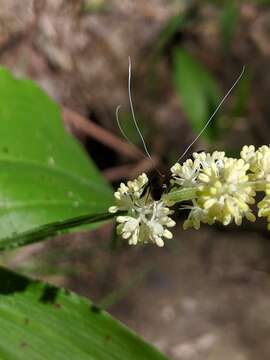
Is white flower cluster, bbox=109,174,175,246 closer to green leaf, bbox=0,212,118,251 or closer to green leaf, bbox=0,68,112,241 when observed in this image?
green leaf, bbox=0,212,118,251

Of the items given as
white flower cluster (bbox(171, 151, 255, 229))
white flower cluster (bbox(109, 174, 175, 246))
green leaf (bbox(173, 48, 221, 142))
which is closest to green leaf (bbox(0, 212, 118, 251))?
white flower cluster (bbox(109, 174, 175, 246))

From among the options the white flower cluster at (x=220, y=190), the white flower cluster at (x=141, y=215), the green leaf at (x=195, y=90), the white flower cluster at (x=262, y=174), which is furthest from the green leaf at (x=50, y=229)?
the green leaf at (x=195, y=90)

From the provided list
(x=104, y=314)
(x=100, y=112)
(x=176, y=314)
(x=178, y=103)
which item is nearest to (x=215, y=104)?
(x=178, y=103)

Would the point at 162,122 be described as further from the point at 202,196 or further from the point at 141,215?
the point at 202,196

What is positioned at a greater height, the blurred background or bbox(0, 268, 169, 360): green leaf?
the blurred background

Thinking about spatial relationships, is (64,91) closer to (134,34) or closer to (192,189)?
(134,34)
